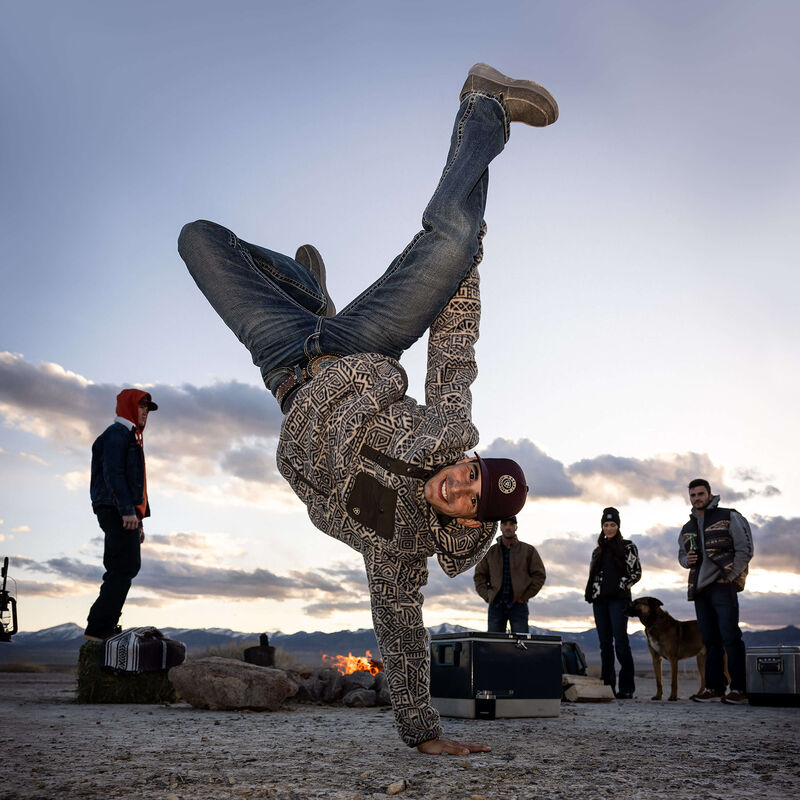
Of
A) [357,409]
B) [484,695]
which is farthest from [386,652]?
[484,695]

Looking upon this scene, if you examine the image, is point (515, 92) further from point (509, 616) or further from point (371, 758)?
point (509, 616)

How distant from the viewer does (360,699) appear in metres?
7.78

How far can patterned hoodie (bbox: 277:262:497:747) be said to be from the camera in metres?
3.25

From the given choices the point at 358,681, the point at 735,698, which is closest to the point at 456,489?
the point at 358,681

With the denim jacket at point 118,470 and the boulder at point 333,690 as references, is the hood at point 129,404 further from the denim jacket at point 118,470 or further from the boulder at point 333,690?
the boulder at point 333,690

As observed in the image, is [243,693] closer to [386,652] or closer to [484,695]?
[484,695]

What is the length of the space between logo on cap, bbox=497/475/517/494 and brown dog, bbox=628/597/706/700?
720 cm

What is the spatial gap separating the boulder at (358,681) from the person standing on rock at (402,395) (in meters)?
4.84

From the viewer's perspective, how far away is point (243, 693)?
22.5 feet

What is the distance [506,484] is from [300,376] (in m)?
1.23

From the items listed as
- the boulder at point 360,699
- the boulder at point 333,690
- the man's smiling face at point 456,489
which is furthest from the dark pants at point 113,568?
the man's smiling face at point 456,489

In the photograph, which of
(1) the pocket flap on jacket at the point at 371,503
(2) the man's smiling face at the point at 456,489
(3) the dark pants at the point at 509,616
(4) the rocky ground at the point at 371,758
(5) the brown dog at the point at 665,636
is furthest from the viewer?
(5) the brown dog at the point at 665,636

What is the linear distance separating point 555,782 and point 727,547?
636cm

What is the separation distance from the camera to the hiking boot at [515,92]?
426cm
